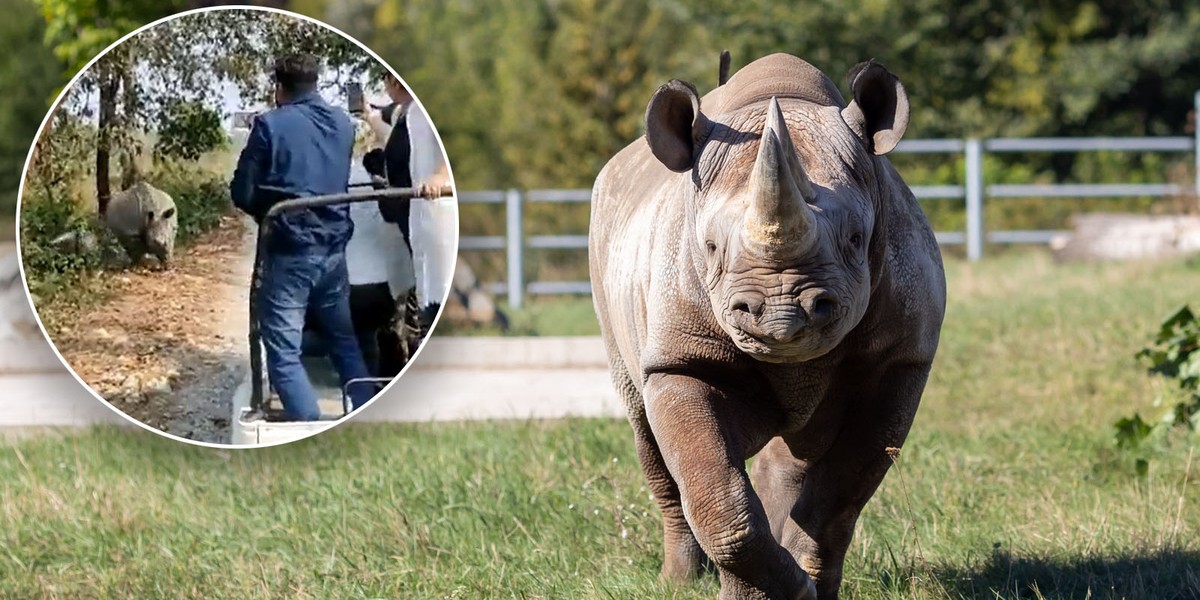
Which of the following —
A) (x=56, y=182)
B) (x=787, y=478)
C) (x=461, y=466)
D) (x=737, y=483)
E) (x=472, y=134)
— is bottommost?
(x=472, y=134)

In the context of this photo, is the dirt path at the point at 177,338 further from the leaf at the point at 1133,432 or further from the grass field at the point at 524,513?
the leaf at the point at 1133,432

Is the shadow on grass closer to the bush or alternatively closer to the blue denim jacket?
the blue denim jacket

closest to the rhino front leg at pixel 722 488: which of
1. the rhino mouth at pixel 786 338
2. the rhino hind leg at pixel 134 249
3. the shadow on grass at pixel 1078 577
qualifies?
the rhino mouth at pixel 786 338

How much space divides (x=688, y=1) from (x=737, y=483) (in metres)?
22.3

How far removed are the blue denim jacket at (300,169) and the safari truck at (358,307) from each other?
0.15 feet

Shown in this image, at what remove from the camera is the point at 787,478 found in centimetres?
593

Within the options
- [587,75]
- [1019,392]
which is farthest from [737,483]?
[587,75]

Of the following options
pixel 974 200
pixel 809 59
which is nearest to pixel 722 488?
pixel 974 200

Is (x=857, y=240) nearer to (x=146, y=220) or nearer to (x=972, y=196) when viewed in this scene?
(x=146, y=220)

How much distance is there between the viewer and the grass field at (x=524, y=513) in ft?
19.4

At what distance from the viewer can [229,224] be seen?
6898mm

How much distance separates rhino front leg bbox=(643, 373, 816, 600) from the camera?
473cm

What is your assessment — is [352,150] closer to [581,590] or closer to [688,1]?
[581,590]

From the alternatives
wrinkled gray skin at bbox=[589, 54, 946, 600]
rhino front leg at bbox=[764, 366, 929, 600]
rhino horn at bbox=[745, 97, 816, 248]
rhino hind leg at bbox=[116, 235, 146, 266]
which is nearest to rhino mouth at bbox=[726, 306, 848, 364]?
wrinkled gray skin at bbox=[589, 54, 946, 600]
